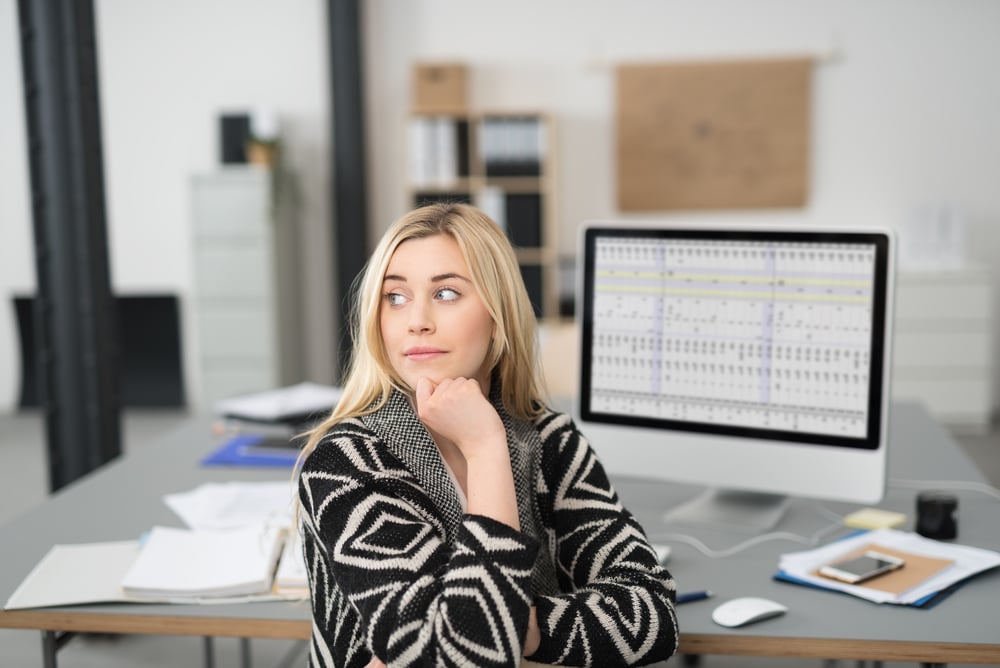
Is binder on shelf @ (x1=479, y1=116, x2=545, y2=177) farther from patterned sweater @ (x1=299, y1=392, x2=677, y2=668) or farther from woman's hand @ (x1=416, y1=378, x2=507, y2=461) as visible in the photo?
woman's hand @ (x1=416, y1=378, x2=507, y2=461)

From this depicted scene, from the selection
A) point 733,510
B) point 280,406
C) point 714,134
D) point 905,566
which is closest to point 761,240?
point 733,510

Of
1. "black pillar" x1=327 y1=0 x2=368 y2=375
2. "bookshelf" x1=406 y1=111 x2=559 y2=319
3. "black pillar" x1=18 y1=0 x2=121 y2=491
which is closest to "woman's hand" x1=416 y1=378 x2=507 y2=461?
"black pillar" x1=18 y1=0 x2=121 y2=491

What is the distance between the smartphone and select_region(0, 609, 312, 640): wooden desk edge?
2.41 feet

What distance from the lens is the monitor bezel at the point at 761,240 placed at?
169cm

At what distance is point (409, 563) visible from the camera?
1138mm

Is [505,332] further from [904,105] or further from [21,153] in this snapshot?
[21,153]

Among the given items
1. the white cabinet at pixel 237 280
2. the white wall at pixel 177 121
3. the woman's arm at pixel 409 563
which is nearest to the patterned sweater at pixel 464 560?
the woman's arm at pixel 409 563

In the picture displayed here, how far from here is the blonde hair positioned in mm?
1283

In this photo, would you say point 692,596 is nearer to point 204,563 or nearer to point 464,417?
point 464,417

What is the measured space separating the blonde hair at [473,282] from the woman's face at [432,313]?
0.04 feet

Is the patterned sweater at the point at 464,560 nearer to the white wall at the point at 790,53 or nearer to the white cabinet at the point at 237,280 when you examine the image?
the white cabinet at the point at 237,280

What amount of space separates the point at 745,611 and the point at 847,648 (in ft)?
0.43

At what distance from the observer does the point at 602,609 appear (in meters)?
1.25

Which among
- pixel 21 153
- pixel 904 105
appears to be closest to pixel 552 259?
pixel 904 105
